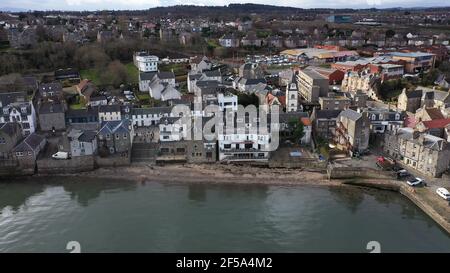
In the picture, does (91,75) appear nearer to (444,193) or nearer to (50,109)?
(50,109)

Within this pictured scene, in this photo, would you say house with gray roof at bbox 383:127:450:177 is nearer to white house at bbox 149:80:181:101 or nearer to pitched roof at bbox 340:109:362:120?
pitched roof at bbox 340:109:362:120

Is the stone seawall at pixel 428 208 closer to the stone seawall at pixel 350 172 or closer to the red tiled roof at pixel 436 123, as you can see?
the stone seawall at pixel 350 172

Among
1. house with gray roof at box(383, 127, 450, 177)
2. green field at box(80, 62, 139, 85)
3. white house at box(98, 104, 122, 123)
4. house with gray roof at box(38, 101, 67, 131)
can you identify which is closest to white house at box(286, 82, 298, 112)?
house with gray roof at box(383, 127, 450, 177)

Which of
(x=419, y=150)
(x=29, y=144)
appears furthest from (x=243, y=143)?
(x=29, y=144)

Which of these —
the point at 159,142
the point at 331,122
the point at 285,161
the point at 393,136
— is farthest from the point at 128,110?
the point at 393,136

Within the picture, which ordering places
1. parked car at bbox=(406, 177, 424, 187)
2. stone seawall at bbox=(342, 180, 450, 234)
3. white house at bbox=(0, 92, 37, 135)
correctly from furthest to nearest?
1. white house at bbox=(0, 92, 37, 135)
2. parked car at bbox=(406, 177, 424, 187)
3. stone seawall at bbox=(342, 180, 450, 234)

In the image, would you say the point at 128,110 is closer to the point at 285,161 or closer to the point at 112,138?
the point at 112,138
